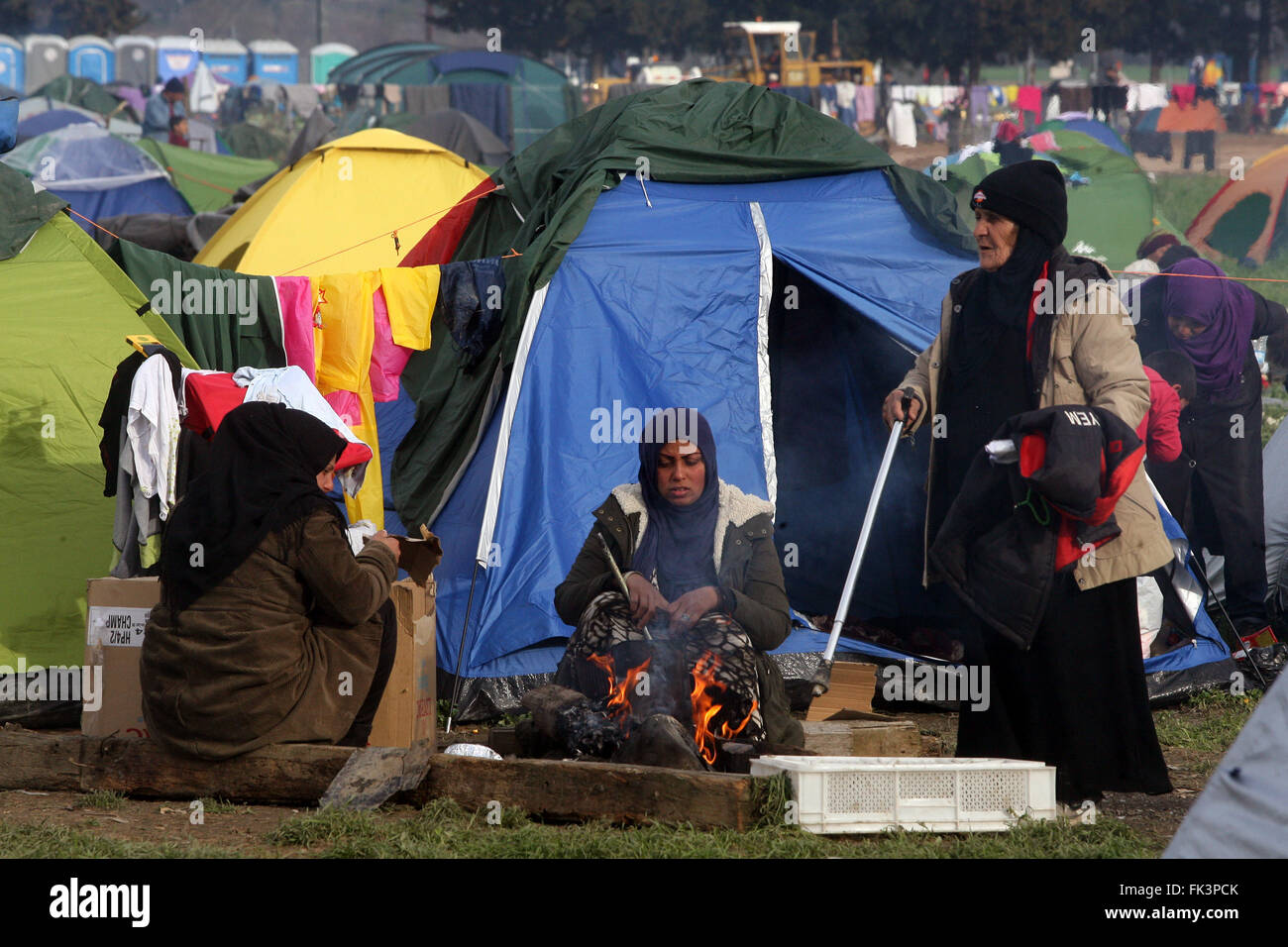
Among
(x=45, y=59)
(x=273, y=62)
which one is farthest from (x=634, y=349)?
(x=273, y=62)

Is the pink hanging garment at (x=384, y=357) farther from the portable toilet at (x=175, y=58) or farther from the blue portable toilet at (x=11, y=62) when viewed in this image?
the portable toilet at (x=175, y=58)

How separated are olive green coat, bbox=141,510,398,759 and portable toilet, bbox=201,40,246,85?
2302 inches

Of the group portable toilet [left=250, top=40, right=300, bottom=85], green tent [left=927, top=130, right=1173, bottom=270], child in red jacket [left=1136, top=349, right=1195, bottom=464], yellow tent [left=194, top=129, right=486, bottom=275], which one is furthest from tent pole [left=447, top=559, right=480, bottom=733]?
portable toilet [left=250, top=40, right=300, bottom=85]

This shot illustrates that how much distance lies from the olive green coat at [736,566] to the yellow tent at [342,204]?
6.13m

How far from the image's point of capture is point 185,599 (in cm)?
420

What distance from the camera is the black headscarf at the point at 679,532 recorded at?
470cm

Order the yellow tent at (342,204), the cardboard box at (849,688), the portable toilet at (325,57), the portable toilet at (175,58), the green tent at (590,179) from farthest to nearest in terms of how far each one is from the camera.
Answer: the portable toilet at (325,57) → the portable toilet at (175,58) → the yellow tent at (342,204) → the green tent at (590,179) → the cardboard box at (849,688)

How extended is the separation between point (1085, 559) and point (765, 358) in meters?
2.50

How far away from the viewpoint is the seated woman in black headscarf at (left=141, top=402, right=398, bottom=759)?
13.6 feet

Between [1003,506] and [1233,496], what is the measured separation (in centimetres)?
303

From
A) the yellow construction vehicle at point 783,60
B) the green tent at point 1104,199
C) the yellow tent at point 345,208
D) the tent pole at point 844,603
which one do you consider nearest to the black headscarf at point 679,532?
the tent pole at point 844,603

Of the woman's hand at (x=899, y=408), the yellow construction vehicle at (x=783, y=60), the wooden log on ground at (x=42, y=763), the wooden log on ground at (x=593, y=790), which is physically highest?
the yellow construction vehicle at (x=783, y=60)

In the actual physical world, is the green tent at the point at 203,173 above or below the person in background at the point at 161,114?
below

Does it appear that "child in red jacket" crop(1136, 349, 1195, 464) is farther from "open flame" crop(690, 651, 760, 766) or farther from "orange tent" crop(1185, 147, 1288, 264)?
"orange tent" crop(1185, 147, 1288, 264)
